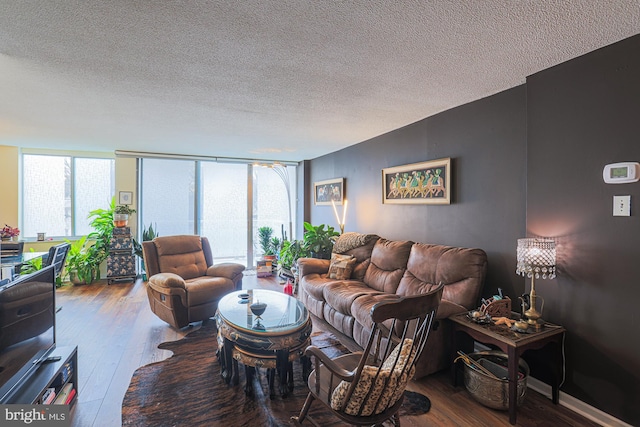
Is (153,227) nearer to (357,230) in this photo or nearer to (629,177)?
(357,230)

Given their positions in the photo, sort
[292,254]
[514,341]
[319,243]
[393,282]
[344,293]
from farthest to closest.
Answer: [292,254] → [319,243] → [393,282] → [344,293] → [514,341]

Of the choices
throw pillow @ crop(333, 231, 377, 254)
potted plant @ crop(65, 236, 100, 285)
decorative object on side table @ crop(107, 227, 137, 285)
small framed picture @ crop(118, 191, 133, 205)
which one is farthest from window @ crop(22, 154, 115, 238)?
throw pillow @ crop(333, 231, 377, 254)

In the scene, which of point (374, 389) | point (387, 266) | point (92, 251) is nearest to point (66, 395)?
point (374, 389)

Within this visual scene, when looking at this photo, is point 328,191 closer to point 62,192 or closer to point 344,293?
point 344,293

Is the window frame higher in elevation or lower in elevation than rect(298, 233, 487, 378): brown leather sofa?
higher

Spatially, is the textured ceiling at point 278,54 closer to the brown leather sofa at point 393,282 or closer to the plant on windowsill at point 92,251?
the brown leather sofa at point 393,282

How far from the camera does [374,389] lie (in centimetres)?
149

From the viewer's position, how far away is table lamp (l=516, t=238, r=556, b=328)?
2096mm

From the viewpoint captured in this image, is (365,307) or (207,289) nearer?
(365,307)

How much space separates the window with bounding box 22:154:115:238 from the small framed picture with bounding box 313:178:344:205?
12.8 ft

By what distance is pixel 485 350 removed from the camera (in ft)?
8.29

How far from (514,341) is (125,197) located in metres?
6.14

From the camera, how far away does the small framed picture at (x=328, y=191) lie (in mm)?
5237

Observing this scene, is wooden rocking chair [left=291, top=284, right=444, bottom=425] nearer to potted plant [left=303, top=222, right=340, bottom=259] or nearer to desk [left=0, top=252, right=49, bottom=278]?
potted plant [left=303, top=222, right=340, bottom=259]
